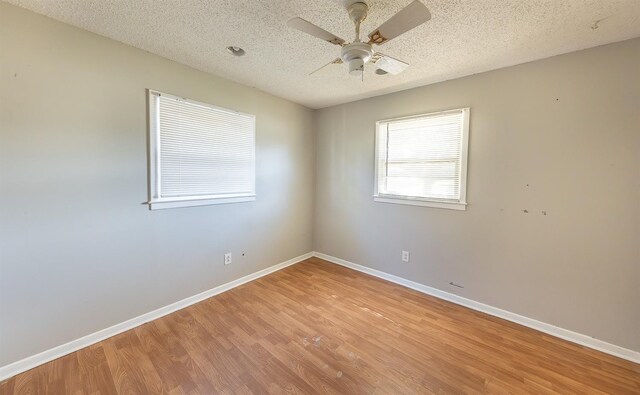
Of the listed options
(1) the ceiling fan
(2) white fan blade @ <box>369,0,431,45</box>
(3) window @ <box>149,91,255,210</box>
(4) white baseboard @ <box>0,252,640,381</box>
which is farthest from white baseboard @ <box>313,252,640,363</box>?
(2) white fan blade @ <box>369,0,431,45</box>

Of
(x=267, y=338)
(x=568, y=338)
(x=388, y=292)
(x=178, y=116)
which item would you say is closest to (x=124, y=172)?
(x=178, y=116)

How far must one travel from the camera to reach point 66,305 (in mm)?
1858

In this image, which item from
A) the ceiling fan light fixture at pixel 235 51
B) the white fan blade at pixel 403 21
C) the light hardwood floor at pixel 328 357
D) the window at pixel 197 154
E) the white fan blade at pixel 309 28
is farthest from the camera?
the window at pixel 197 154

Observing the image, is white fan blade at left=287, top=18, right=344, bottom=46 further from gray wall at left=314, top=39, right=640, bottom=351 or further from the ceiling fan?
gray wall at left=314, top=39, right=640, bottom=351

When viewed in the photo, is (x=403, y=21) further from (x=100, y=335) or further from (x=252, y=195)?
(x=100, y=335)

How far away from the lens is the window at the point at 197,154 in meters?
2.27

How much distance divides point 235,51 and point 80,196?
1.69m

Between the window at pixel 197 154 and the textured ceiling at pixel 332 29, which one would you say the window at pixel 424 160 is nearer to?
the textured ceiling at pixel 332 29

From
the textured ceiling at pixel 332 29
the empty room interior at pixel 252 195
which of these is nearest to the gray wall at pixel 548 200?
the empty room interior at pixel 252 195

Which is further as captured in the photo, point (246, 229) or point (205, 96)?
point (246, 229)

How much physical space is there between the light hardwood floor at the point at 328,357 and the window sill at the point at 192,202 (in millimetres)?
1042

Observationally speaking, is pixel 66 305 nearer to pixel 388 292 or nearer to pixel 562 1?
pixel 388 292

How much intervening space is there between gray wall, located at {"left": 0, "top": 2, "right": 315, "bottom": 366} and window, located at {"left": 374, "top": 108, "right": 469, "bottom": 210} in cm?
207

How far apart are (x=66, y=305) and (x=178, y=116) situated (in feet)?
5.79
